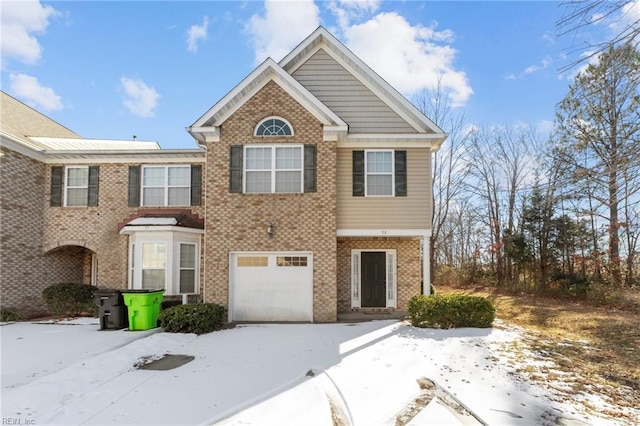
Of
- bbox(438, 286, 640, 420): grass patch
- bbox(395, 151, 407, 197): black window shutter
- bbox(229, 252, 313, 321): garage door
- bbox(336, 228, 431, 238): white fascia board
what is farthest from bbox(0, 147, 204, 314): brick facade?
bbox(438, 286, 640, 420): grass patch

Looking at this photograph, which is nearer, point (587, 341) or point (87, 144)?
point (587, 341)

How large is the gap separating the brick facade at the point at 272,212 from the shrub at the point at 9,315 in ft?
20.1

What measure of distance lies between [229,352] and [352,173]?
21.4ft

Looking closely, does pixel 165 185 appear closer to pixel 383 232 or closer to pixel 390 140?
pixel 383 232

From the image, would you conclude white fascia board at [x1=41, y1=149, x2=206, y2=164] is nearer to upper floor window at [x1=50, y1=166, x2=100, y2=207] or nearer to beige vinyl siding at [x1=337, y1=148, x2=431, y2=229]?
upper floor window at [x1=50, y1=166, x2=100, y2=207]

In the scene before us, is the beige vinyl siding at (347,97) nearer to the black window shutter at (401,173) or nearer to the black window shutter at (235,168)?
the black window shutter at (401,173)

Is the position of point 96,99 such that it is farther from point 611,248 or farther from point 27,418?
point 611,248

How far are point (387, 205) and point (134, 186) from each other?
8862mm

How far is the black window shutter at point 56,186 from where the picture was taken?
1311cm

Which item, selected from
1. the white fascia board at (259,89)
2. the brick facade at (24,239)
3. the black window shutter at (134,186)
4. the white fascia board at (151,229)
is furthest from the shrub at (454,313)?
the brick facade at (24,239)

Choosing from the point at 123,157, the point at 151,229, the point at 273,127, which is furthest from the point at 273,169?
the point at 123,157

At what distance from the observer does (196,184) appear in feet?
43.0

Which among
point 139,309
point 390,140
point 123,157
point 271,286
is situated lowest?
point 139,309

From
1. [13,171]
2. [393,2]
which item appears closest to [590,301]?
[393,2]
